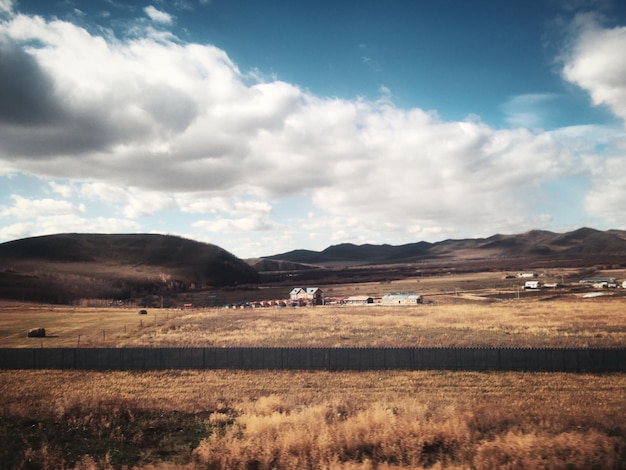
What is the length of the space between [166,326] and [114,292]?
113317 millimetres

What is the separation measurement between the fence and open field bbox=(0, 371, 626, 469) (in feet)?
5.43

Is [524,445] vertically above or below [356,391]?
above

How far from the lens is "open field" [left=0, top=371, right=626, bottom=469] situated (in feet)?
42.5

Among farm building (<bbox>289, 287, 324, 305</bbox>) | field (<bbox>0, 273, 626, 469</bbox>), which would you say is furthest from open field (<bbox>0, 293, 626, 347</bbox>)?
farm building (<bbox>289, 287, 324, 305</bbox>)

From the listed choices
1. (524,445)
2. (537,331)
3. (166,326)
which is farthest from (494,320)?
(524,445)

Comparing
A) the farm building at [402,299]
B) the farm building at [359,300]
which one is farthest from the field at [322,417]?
the farm building at [359,300]

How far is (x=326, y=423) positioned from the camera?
1686 centimetres

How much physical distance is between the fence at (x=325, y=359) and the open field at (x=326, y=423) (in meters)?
1.66

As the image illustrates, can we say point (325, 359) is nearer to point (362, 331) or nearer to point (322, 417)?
point (322, 417)

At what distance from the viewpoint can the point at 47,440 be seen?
1678 centimetres

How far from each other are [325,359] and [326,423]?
16968 mm

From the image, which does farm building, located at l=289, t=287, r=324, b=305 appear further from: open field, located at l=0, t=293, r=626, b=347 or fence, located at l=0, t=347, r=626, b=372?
fence, located at l=0, t=347, r=626, b=372

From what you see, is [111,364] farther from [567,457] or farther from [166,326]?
[567,457]

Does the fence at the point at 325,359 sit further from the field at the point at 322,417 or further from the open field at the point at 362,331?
the open field at the point at 362,331
